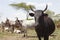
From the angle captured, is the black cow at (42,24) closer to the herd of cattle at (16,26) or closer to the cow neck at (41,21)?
the cow neck at (41,21)

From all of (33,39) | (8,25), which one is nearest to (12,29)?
(8,25)

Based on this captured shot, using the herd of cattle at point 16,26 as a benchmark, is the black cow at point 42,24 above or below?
above

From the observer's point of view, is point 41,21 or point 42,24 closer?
point 41,21

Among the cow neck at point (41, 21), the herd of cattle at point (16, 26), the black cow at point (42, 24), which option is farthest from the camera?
the herd of cattle at point (16, 26)

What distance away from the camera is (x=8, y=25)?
92.9 feet

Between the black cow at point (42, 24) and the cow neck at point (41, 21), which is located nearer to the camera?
the black cow at point (42, 24)

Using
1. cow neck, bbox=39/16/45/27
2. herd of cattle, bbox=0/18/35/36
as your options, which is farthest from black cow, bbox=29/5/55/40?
herd of cattle, bbox=0/18/35/36

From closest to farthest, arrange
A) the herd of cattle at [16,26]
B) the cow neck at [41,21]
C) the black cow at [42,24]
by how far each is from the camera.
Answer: the black cow at [42,24]
the cow neck at [41,21]
the herd of cattle at [16,26]

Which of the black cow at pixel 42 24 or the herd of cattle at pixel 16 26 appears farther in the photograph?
the herd of cattle at pixel 16 26

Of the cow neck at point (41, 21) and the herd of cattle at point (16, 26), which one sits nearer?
the cow neck at point (41, 21)

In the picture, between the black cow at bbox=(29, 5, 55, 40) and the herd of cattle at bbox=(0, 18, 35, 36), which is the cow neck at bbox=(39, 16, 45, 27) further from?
the herd of cattle at bbox=(0, 18, 35, 36)

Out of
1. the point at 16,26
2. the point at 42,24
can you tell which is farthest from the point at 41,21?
the point at 16,26

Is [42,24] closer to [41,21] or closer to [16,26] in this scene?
[41,21]

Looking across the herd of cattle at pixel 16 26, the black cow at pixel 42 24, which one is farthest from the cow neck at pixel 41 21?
the herd of cattle at pixel 16 26
